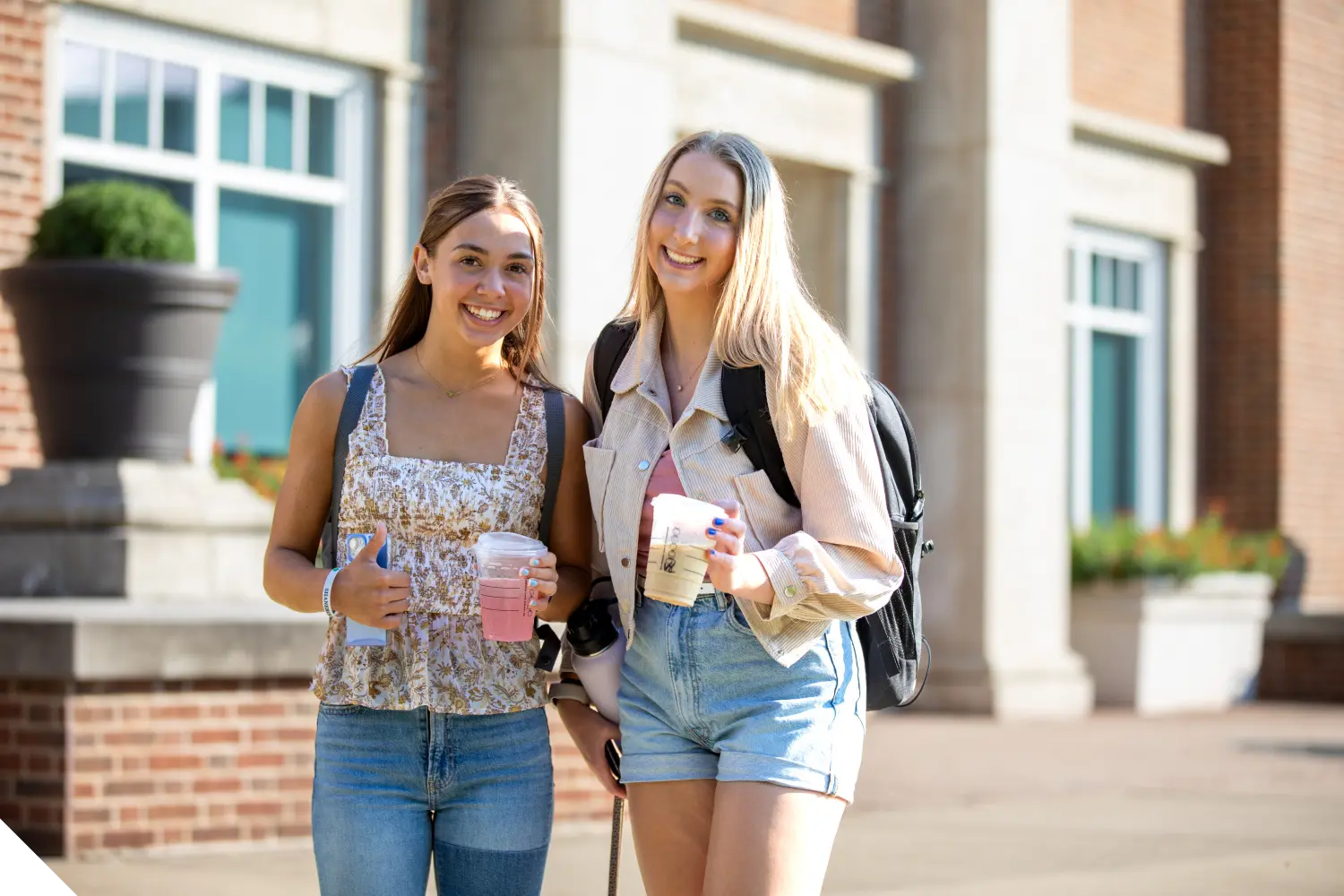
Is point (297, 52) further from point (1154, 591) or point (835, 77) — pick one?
point (1154, 591)

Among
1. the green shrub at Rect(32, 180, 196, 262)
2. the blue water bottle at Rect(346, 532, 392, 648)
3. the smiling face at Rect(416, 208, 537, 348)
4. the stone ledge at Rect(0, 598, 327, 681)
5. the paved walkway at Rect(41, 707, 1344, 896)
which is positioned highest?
the green shrub at Rect(32, 180, 196, 262)

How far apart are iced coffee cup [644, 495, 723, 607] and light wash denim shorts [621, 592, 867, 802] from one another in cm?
16

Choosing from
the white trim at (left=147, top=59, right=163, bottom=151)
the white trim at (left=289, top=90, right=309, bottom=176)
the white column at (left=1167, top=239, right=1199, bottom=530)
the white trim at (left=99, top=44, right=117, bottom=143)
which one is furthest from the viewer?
the white column at (left=1167, top=239, right=1199, bottom=530)

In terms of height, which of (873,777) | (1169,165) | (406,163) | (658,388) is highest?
(1169,165)

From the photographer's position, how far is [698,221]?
353 centimetres

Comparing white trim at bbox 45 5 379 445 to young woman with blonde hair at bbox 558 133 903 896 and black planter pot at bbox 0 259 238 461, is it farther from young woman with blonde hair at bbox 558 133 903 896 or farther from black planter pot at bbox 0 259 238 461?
young woman with blonde hair at bbox 558 133 903 896

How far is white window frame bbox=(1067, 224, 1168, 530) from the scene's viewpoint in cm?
1620

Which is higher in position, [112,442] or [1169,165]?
[1169,165]

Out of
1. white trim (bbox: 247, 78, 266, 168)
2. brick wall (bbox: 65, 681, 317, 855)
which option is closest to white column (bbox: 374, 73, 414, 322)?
white trim (bbox: 247, 78, 266, 168)

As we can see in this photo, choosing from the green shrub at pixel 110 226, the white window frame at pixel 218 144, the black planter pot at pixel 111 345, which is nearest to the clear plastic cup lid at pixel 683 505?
the black planter pot at pixel 111 345

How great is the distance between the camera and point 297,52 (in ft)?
35.0

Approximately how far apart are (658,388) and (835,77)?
416 inches

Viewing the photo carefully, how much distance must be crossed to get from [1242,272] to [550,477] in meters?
14.8

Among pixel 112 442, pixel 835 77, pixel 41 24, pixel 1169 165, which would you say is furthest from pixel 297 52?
pixel 1169 165
